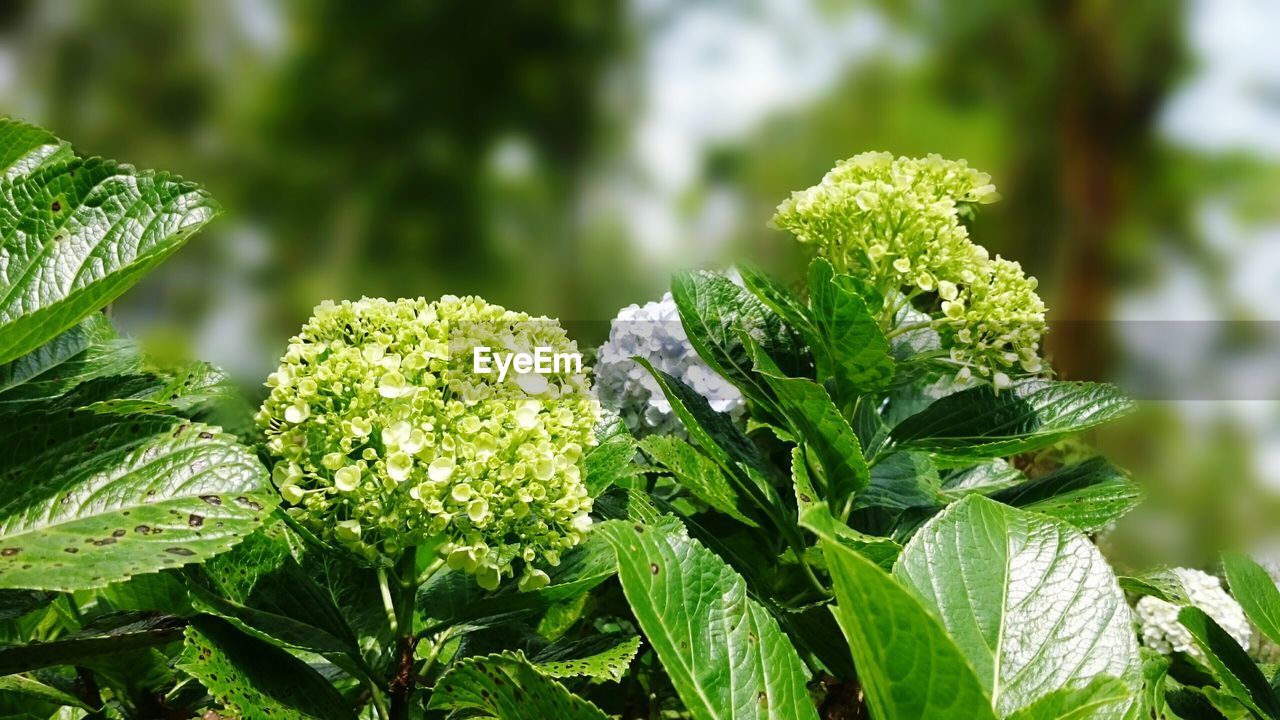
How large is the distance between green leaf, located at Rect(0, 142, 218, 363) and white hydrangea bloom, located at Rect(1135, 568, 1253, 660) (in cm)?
68

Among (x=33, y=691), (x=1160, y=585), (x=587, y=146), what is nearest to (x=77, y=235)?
(x=33, y=691)

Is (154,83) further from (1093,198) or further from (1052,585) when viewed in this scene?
(1052,585)

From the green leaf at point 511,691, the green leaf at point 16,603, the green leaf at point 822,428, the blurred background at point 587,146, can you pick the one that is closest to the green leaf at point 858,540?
the green leaf at point 822,428

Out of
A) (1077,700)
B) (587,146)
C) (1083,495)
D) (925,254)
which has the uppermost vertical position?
(587,146)

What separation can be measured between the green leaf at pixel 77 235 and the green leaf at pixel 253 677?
0.09 metres

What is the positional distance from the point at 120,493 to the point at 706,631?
6.2 inches

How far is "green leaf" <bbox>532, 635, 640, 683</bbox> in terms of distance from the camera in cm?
29

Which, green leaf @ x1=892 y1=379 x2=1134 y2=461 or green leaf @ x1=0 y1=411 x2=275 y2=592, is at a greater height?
green leaf @ x1=892 y1=379 x2=1134 y2=461

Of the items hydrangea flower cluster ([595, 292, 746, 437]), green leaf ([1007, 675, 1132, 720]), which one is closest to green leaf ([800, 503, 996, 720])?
green leaf ([1007, 675, 1132, 720])

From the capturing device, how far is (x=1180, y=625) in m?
0.69

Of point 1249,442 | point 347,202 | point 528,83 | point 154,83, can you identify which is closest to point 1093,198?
point 1249,442

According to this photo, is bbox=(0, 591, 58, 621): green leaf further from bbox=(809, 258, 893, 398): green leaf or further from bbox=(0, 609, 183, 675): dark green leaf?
bbox=(809, 258, 893, 398): green leaf

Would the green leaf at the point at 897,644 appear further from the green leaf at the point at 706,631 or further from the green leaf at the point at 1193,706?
the green leaf at the point at 1193,706

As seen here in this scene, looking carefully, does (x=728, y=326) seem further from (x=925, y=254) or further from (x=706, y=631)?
(x=706, y=631)
